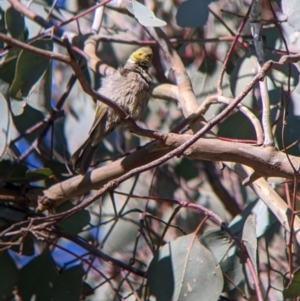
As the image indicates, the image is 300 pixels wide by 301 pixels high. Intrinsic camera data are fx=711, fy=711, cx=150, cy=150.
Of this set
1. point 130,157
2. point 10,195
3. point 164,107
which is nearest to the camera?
point 130,157

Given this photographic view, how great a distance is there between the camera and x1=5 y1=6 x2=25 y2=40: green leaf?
319 centimetres

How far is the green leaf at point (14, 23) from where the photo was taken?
3.19 meters

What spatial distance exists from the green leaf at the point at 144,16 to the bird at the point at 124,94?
77cm

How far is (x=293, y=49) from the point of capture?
3.66 metres

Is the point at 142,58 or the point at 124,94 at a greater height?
the point at 142,58

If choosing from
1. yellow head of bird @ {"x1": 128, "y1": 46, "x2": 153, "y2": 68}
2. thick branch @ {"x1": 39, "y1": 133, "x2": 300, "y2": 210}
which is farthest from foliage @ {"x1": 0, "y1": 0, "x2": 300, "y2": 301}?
yellow head of bird @ {"x1": 128, "y1": 46, "x2": 153, "y2": 68}

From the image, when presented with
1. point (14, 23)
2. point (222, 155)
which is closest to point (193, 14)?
point (14, 23)

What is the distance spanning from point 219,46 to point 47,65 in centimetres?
132

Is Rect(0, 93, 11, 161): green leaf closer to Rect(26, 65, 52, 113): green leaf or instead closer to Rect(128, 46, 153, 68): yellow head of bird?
Rect(26, 65, 52, 113): green leaf

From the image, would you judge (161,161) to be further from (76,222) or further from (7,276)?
(7,276)

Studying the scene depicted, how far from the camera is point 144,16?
2605 mm

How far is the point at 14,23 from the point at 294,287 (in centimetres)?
176

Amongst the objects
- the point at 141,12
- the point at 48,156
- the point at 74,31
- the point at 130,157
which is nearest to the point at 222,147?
the point at 130,157

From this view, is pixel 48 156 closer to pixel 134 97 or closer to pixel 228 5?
pixel 134 97
